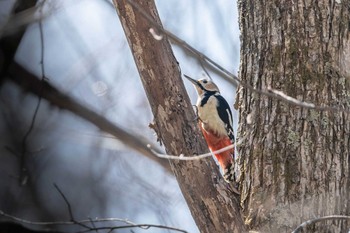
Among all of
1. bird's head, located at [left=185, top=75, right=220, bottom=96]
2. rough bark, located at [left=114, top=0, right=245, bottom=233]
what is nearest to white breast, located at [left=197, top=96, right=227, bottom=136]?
bird's head, located at [left=185, top=75, right=220, bottom=96]

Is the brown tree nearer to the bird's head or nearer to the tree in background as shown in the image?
the tree in background

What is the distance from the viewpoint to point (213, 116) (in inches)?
166

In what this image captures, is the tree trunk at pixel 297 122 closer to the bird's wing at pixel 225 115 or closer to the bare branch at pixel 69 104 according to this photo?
the bare branch at pixel 69 104

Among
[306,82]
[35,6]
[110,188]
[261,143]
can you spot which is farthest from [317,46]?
[110,188]

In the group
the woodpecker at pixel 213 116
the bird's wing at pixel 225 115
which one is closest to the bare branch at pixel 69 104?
the woodpecker at pixel 213 116

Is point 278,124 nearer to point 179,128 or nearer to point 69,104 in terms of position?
point 179,128

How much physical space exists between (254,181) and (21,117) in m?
1.43

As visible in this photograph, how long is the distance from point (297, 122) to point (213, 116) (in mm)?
1502

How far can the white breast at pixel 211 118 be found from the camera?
418 centimetres

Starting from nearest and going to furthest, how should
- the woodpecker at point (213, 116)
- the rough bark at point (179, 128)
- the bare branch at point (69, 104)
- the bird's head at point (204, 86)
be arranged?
1. the rough bark at point (179, 128)
2. the bare branch at point (69, 104)
3. the woodpecker at point (213, 116)
4. the bird's head at point (204, 86)

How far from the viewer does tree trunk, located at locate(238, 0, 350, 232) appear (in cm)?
269

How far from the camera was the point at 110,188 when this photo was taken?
421cm

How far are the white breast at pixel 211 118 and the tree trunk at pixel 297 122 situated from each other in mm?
1290

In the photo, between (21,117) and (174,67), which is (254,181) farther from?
(21,117)
